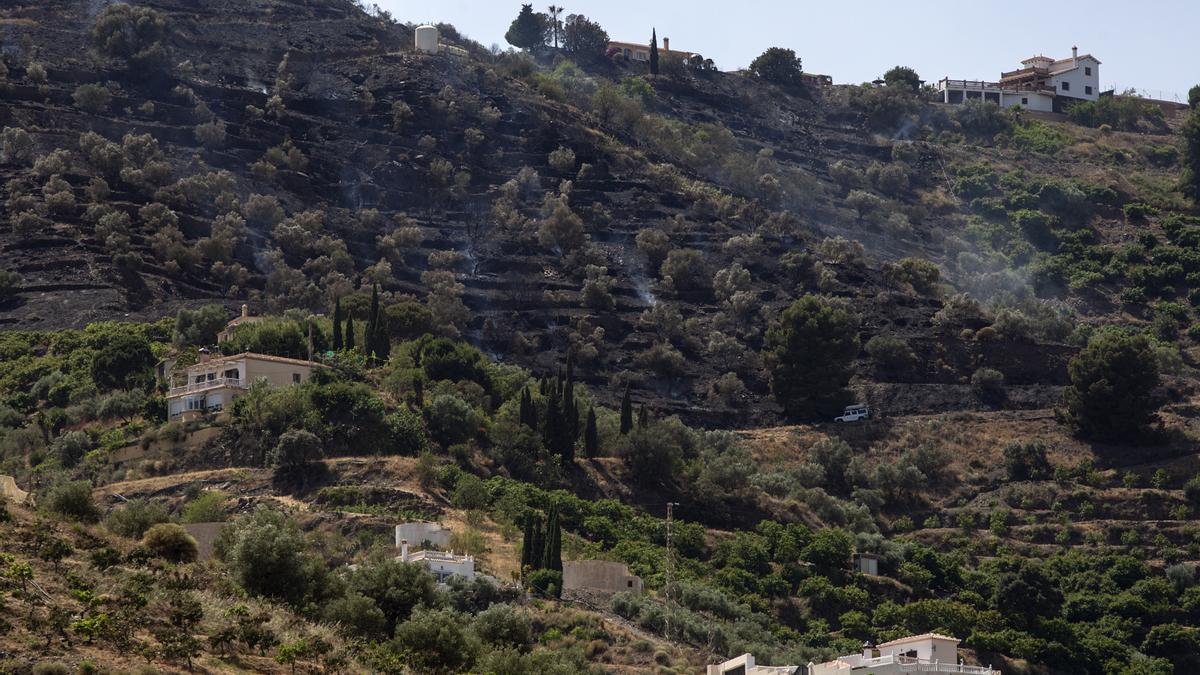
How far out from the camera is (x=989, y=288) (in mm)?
119812

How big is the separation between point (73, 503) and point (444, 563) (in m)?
16.3

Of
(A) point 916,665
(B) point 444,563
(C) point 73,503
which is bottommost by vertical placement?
(A) point 916,665

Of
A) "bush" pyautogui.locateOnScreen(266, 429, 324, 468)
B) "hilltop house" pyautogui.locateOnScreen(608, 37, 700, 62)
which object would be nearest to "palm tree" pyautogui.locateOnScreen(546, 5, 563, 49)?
"hilltop house" pyautogui.locateOnScreen(608, 37, 700, 62)

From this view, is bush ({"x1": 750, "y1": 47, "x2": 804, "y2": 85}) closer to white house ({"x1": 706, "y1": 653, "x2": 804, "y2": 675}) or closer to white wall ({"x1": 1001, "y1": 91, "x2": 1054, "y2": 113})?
white wall ({"x1": 1001, "y1": 91, "x2": 1054, "y2": 113})

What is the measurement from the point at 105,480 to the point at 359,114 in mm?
53799

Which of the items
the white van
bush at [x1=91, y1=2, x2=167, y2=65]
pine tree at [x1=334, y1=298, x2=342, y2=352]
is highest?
bush at [x1=91, y1=2, x2=167, y2=65]

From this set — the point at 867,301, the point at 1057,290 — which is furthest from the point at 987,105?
the point at 867,301

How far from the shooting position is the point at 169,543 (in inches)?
1962

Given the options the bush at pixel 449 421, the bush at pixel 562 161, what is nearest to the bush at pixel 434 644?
the bush at pixel 449 421

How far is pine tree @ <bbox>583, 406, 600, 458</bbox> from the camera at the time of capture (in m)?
86.4

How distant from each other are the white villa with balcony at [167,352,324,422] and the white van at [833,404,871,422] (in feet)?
87.4

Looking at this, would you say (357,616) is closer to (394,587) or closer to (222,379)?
(394,587)

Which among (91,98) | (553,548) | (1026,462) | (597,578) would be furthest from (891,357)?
(91,98)

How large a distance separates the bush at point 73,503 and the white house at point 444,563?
13.7 metres
